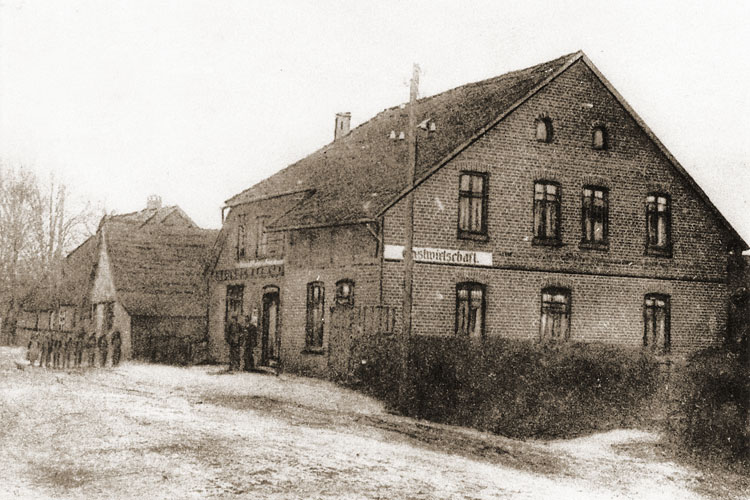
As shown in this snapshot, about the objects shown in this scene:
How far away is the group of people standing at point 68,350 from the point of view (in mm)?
27953

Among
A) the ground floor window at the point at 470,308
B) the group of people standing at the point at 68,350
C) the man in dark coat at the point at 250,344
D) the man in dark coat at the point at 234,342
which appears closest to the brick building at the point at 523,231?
the ground floor window at the point at 470,308

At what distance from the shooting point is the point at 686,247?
973 inches

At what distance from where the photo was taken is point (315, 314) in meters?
24.4

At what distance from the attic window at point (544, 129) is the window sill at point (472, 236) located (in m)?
3.36

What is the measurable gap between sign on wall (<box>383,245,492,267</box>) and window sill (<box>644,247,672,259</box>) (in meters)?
5.47

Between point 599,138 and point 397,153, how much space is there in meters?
6.03

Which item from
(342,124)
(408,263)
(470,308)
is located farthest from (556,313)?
(342,124)

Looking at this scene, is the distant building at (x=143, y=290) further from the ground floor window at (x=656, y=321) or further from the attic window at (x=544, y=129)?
the ground floor window at (x=656, y=321)

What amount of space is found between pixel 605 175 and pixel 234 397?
41.8 ft

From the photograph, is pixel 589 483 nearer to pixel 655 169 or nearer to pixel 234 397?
pixel 234 397

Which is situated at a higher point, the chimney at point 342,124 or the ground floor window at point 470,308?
the chimney at point 342,124

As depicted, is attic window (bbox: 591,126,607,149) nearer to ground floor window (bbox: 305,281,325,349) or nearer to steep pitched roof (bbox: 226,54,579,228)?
steep pitched roof (bbox: 226,54,579,228)

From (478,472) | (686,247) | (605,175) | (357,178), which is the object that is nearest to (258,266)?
(357,178)

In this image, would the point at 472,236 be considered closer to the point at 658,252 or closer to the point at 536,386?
the point at 658,252
